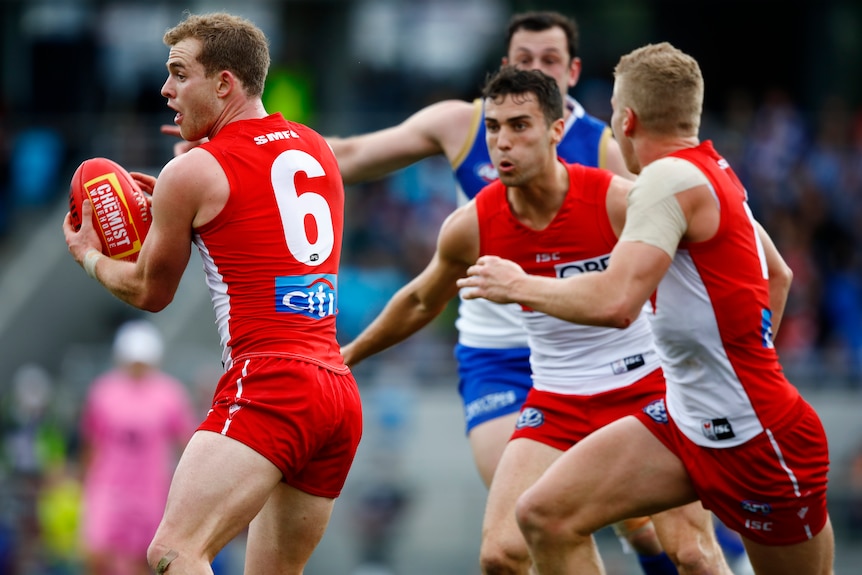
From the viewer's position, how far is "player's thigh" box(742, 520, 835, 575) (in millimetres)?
5461

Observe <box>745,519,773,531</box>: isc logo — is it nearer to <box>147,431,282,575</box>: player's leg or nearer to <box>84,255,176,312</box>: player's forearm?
<box>147,431,282,575</box>: player's leg

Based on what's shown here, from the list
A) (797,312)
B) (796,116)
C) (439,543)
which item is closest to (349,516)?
(439,543)

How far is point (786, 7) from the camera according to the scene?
2048cm

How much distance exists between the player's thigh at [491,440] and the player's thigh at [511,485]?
1.68 feet

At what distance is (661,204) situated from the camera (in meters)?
5.11

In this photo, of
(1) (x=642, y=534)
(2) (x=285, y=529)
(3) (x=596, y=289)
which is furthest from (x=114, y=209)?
(1) (x=642, y=534)

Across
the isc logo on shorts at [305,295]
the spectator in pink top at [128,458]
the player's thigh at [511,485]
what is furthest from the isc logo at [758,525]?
the spectator in pink top at [128,458]

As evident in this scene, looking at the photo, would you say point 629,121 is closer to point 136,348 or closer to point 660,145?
point 660,145

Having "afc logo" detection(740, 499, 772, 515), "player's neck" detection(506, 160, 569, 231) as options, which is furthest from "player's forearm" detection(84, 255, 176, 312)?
"afc logo" detection(740, 499, 772, 515)

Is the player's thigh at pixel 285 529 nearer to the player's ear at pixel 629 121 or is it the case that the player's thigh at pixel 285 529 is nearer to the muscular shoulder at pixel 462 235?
the muscular shoulder at pixel 462 235

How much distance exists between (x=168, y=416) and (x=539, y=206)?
23.7 feet

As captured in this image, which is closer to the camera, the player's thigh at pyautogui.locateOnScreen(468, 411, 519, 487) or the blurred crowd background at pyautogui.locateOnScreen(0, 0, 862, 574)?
the player's thigh at pyautogui.locateOnScreen(468, 411, 519, 487)

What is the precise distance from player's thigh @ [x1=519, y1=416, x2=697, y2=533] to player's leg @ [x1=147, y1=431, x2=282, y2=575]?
1.24 m

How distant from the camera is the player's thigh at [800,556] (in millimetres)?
5461
